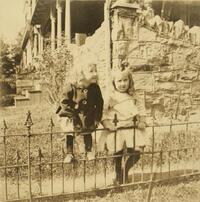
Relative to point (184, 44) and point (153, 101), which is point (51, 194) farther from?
point (184, 44)

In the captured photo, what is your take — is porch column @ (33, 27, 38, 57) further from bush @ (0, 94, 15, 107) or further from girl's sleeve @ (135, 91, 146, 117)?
girl's sleeve @ (135, 91, 146, 117)

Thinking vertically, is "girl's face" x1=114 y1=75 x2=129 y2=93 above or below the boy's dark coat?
above

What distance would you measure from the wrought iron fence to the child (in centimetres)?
4

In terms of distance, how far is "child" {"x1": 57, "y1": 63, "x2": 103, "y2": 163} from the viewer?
7.11ft

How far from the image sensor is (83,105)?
86.0 inches

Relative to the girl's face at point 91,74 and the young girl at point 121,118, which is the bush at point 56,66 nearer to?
the girl's face at point 91,74

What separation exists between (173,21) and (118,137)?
0.77 metres

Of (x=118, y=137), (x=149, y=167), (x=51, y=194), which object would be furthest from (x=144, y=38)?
(x=51, y=194)

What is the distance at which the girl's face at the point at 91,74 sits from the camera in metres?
2.19

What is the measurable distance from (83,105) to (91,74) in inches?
6.3

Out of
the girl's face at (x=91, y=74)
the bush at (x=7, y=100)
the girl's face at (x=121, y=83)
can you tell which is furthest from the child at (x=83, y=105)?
the bush at (x=7, y=100)

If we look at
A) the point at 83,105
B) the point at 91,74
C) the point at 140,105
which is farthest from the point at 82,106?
the point at 140,105

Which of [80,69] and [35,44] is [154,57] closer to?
[80,69]

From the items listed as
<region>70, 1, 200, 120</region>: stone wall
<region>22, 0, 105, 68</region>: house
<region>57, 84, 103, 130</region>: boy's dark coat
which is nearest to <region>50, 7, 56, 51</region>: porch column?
<region>22, 0, 105, 68</region>: house
